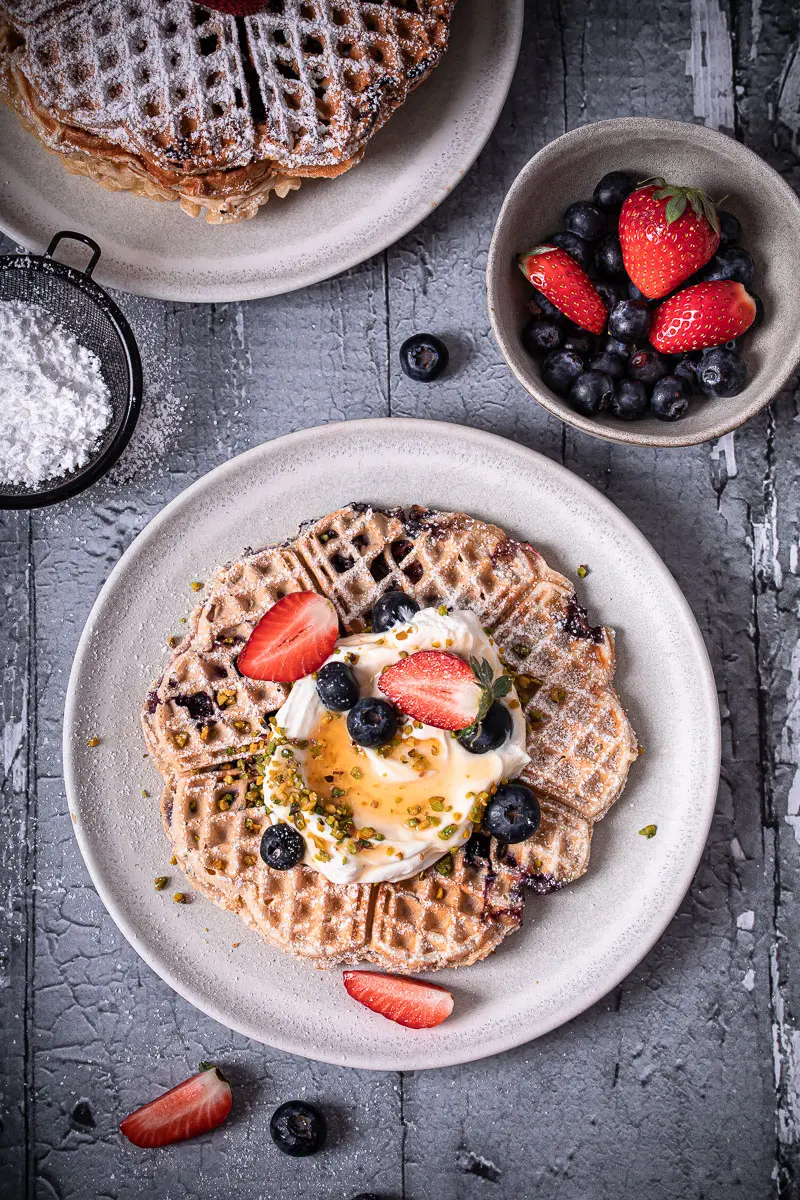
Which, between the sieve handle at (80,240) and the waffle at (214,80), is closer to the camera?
the waffle at (214,80)

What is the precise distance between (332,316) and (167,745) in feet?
3.75

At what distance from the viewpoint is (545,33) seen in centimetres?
234

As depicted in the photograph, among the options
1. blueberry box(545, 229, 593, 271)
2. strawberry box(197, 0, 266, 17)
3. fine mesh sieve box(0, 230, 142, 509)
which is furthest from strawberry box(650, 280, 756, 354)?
fine mesh sieve box(0, 230, 142, 509)

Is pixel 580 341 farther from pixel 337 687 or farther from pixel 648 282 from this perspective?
pixel 337 687

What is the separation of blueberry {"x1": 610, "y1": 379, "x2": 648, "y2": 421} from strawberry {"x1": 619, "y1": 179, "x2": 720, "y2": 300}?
7.7 inches

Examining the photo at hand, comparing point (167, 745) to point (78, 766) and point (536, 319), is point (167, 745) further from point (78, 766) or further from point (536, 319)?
point (536, 319)

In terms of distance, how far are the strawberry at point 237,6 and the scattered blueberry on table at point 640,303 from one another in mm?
771

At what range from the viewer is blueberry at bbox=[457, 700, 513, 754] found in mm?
1866

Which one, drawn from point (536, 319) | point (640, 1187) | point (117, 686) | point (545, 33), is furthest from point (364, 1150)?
point (545, 33)

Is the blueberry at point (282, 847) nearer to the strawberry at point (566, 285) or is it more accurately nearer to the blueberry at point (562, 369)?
the blueberry at point (562, 369)

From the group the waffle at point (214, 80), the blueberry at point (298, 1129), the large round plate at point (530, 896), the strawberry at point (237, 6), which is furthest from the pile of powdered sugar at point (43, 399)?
the blueberry at point (298, 1129)

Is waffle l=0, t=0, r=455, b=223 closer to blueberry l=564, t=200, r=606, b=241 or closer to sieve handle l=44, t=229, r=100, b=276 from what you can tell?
sieve handle l=44, t=229, r=100, b=276

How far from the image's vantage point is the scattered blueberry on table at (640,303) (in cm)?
200

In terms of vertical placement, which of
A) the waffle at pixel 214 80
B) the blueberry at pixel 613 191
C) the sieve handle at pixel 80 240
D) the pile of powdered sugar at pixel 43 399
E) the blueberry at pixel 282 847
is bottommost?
the blueberry at pixel 282 847
